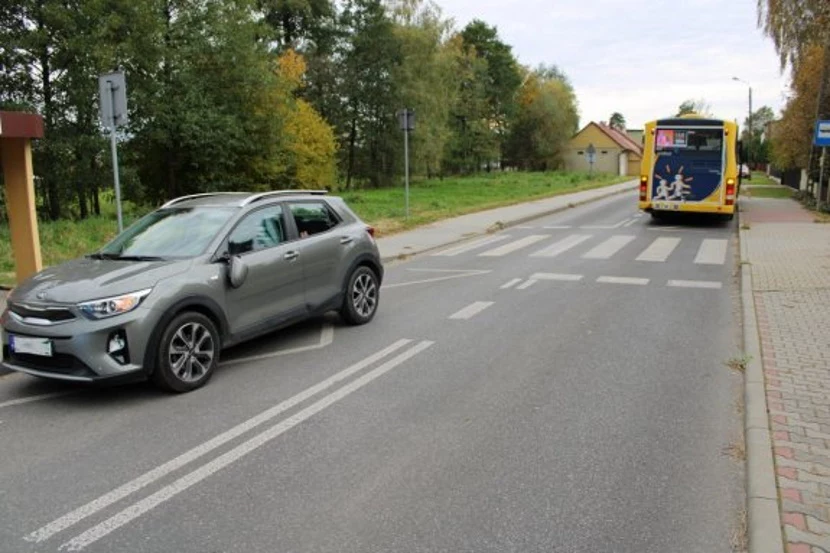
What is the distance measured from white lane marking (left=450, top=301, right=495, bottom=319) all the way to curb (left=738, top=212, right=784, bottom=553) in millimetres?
3142

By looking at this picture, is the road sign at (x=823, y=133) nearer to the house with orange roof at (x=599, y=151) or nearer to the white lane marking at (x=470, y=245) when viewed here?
the white lane marking at (x=470, y=245)

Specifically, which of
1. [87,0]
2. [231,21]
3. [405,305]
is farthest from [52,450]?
[231,21]

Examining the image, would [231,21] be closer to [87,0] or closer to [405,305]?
[87,0]

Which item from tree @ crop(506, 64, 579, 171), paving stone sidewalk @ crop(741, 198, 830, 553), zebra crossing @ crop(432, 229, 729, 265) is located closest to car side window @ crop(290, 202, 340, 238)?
paving stone sidewalk @ crop(741, 198, 830, 553)

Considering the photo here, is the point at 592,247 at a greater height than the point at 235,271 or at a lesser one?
lesser

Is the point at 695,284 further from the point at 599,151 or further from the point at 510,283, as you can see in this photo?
the point at 599,151

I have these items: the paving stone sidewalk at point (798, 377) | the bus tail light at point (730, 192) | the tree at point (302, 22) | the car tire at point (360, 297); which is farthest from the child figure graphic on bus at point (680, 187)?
the tree at point (302, 22)

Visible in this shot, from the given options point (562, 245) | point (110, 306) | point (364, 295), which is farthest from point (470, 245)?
point (110, 306)

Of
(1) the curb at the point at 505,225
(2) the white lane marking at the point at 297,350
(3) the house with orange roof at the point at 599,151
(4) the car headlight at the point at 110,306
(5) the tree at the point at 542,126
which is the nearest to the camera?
(4) the car headlight at the point at 110,306

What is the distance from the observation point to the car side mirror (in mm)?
5805

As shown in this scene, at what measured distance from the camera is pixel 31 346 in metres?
5.15

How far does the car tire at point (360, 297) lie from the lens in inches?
300

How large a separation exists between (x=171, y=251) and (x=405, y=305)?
3767 millimetres

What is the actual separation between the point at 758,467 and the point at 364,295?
4912mm
